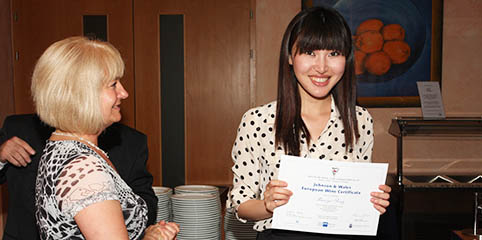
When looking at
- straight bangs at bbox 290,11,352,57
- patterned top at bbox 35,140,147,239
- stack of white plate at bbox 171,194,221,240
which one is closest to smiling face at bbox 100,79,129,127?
patterned top at bbox 35,140,147,239

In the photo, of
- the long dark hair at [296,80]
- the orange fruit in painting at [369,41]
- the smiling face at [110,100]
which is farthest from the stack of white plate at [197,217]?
the orange fruit in painting at [369,41]

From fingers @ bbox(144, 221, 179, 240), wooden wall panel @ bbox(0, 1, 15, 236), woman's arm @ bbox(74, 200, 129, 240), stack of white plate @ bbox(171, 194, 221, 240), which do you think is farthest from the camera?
wooden wall panel @ bbox(0, 1, 15, 236)

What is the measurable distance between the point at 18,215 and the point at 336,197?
53.4 inches

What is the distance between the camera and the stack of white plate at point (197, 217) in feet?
7.78

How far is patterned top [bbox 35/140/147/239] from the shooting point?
3.51 ft

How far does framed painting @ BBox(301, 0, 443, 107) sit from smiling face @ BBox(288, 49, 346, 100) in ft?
9.03

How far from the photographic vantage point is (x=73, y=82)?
1.14 m

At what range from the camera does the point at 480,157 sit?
2.84 m

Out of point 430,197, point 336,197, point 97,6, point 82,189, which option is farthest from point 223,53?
point 82,189

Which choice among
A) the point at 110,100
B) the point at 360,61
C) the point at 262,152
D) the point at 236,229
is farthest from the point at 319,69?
the point at 360,61

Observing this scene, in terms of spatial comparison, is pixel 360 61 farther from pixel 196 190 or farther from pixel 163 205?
pixel 163 205

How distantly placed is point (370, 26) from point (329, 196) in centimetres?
309

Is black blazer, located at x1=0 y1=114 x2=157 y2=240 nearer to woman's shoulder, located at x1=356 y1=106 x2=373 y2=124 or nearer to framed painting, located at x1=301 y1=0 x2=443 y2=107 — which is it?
woman's shoulder, located at x1=356 y1=106 x2=373 y2=124

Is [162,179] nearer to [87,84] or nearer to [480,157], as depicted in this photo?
[480,157]
